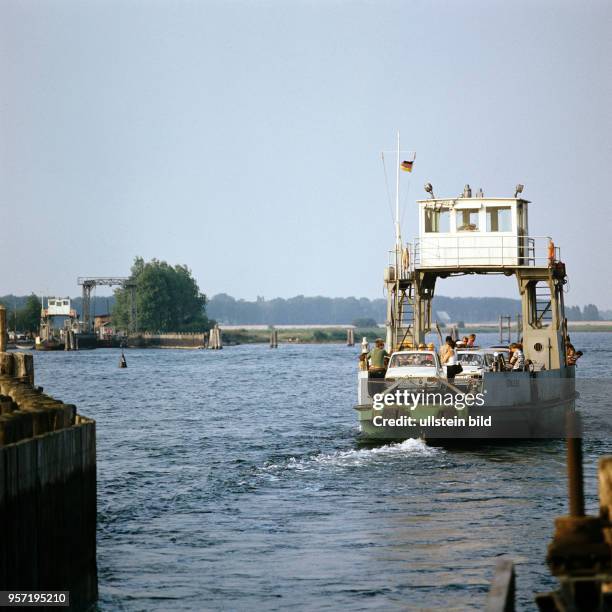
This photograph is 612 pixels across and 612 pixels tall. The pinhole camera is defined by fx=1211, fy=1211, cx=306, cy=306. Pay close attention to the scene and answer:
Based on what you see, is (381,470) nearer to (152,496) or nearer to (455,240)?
(152,496)

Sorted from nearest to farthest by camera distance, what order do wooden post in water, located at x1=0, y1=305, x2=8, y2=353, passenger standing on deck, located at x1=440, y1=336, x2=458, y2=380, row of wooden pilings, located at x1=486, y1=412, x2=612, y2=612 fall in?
1. row of wooden pilings, located at x1=486, y1=412, x2=612, y2=612
2. wooden post in water, located at x1=0, y1=305, x2=8, y2=353
3. passenger standing on deck, located at x1=440, y1=336, x2=458, y2=380

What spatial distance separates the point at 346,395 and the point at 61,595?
5629 cm

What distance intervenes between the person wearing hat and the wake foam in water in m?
1.66

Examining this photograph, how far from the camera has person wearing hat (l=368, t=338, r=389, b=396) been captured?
106 ft

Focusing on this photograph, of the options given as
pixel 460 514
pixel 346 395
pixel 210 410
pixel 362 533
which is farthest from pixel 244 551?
pixel 346 395

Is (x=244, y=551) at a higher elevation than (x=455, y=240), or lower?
lower

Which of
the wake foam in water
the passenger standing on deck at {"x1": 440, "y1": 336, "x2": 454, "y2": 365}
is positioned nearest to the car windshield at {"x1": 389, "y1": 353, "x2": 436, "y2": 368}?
the passenger standing on deck at {"x1": 440, "y1": 336, "x2": 454, "y2": 365}

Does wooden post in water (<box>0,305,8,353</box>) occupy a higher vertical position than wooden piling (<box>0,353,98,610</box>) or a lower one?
higher

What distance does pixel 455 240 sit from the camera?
38875 millimetres

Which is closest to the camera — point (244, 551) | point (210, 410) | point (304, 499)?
point (244, 551)

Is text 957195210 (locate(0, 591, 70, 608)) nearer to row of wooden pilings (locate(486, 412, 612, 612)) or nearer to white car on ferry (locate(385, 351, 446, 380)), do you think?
row of wooden pilings (locate(486, 412, 612, 612))

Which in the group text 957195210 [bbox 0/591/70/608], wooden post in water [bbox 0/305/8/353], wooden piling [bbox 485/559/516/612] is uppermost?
wooden post in water [bbox 0/305/8/353]

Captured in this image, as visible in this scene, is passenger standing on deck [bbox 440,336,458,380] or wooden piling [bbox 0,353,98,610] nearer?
wooden piling [bbox 0,353,98,610]

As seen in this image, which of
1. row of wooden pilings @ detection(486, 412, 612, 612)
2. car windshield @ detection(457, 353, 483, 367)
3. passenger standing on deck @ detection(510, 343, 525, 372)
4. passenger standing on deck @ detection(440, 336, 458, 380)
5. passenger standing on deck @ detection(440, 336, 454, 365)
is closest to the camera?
row of wooden pilings @ detection(486, 412, 612, 612)
